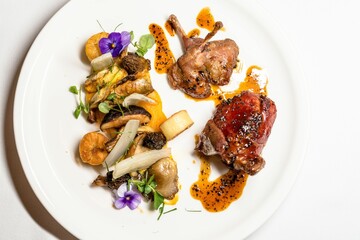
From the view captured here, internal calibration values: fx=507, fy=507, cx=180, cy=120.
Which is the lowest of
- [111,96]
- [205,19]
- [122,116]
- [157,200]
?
[157,200]

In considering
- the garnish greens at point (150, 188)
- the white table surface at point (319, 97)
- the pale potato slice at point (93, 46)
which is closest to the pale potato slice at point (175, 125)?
the garnish greens at point (150, 188)

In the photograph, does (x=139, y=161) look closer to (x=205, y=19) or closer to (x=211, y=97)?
(x=211, y=97)

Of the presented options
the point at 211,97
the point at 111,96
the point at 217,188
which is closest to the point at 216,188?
the point at 217,188

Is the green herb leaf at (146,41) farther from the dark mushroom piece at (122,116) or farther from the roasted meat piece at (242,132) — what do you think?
the roasted meat piece at (242,132)

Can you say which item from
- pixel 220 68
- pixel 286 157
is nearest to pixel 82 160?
pixel 220 68

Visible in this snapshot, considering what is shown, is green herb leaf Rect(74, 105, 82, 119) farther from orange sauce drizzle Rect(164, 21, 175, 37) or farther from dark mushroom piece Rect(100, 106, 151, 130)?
orange sauce drizzle Rect(164, 21, 175, 37)

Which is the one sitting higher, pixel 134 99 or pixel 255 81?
pixel 134 99
